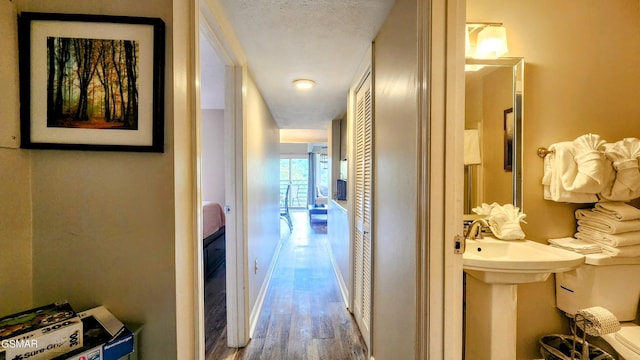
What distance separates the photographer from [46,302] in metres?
0.81

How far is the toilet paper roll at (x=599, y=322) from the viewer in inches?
43.8

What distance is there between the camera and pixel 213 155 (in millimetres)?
4055

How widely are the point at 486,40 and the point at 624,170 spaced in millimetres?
1008

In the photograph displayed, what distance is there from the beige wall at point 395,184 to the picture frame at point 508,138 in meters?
0.77

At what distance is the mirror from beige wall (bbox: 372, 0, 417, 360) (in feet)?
1.88

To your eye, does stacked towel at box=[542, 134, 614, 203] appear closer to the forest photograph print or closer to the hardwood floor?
the hardwood floor

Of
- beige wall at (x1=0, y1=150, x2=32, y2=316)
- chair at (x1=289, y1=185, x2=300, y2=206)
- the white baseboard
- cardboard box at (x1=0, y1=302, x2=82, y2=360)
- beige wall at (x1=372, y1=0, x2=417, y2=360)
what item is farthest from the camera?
chair at (x1=289, y1=185, x2=300, y2=206)

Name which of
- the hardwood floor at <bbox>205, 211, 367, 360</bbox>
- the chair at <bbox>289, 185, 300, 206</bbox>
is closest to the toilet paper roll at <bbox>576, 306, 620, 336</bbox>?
the hardwood floor at <bbox>205, 211, 367, 360</bbox>

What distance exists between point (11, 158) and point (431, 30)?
1.39 m

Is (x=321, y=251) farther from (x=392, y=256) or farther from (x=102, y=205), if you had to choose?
(x=102, y=205)

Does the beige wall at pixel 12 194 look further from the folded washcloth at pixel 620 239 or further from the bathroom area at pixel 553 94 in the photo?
the folded washcloth at pixel 620 239

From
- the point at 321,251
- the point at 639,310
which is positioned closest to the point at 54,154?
the point at 639,310

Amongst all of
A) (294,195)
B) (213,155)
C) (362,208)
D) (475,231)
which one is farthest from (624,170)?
(294,195)

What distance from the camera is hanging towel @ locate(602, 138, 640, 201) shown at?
135 cm
